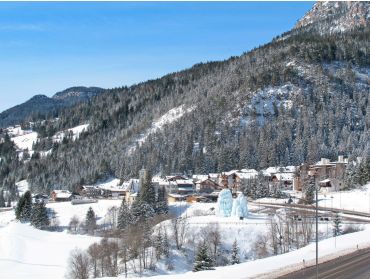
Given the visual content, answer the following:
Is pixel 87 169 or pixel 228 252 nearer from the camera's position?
pixel 228 252

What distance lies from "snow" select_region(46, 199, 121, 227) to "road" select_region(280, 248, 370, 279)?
62.4 metres

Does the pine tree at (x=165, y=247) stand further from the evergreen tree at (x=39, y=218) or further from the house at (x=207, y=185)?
the house at (x=207, y=185)

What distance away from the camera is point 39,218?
98562 mm

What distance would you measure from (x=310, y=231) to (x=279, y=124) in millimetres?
109282

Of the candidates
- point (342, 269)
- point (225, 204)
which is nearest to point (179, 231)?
point (225, 204)

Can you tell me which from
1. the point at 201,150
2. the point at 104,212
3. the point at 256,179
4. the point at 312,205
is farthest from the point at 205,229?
the point at 201,150

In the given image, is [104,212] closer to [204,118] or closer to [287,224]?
[287,224]

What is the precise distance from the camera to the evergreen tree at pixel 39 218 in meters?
97.6

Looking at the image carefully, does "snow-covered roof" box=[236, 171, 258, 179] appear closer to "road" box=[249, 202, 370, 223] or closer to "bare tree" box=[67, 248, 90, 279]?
"road" box=[249, 202, 370, 223]

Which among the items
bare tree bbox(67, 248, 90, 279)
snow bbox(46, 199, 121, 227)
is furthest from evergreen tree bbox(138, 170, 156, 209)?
bare tree bbox(67, 248, 90, 279)

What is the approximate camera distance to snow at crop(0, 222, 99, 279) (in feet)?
207

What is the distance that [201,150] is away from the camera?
167 meters

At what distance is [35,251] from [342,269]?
151 ft

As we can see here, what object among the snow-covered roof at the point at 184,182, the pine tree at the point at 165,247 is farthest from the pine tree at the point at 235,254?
the snow-covered roof at the point at 184,182
